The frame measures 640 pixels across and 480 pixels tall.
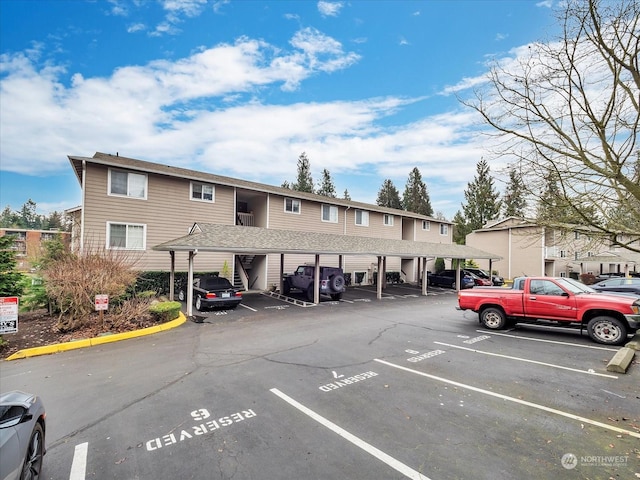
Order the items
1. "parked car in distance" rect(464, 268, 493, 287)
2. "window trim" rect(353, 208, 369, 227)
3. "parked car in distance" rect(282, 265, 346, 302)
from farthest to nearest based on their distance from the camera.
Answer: "window trim" rect(353, 208, 369, 227), "parked car in distance" rect(464, 268, 493, 287), "parked car in distance" rect(282, 265, 346, 302)

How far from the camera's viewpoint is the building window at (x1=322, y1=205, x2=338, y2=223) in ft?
78.2

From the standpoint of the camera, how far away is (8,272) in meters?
10.6

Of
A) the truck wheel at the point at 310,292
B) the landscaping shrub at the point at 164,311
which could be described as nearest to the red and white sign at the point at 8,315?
the landscaping shrub at the point at 164,311

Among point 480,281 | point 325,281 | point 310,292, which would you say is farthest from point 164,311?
point 480,281

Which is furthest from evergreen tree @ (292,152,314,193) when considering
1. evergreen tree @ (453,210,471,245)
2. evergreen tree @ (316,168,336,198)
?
evergreen tree @ (453,210,471,245)

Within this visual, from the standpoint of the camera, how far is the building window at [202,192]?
711 inches

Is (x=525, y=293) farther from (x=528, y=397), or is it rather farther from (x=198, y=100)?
(x=198, y=100)

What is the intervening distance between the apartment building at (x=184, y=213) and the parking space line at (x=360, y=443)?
880 cm

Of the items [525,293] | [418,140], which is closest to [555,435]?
[525,293]

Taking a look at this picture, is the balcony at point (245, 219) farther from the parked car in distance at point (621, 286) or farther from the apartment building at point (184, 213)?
the parked car in distance at point (621, 286)

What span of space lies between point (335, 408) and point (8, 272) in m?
13.0

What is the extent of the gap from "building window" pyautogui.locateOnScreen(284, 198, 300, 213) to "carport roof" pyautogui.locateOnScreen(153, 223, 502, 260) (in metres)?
4.62

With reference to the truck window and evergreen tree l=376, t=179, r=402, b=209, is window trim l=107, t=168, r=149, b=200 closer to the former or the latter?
the truck window

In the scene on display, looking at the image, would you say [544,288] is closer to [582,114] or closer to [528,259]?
[582,114]
